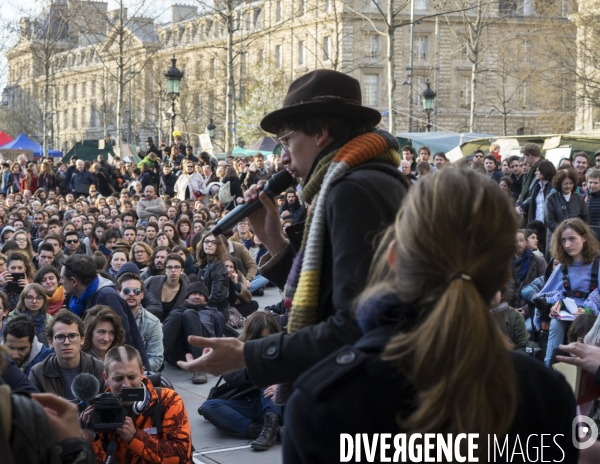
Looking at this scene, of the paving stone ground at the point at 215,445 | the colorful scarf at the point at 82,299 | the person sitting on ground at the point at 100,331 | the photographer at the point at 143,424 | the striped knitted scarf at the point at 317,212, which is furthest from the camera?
the colorful scarf at the point at 82,299

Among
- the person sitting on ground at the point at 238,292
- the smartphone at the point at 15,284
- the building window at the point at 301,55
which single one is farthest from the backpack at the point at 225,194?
the building window at the point at 301,55

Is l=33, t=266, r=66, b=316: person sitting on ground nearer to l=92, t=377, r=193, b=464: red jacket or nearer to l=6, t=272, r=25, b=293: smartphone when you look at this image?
l=6, t=272, r=25, b=293: smartphone

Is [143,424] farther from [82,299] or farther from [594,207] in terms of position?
[594,207]

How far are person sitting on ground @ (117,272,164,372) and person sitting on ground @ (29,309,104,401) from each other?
2314 mm

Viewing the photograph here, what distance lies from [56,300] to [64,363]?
9.06ft

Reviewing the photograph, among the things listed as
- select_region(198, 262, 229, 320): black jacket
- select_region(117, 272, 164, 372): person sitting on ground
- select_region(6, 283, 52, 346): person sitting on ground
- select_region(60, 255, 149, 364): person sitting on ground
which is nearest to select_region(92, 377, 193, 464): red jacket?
select_region(60, 255, 149, 364): person sitting on ground

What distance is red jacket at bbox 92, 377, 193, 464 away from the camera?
17.7ft

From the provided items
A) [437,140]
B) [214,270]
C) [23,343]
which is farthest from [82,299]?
[437,140]

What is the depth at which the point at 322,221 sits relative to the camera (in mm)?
2574

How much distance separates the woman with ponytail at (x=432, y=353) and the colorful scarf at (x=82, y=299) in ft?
23.1

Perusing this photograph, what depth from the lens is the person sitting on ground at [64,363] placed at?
642 centimetres

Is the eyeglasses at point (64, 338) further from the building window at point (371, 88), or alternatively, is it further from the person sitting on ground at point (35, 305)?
the building window at point (371, 88)

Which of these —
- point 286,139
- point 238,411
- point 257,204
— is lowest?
point 238,411

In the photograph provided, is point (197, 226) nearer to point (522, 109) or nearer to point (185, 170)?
point (185, 170)
